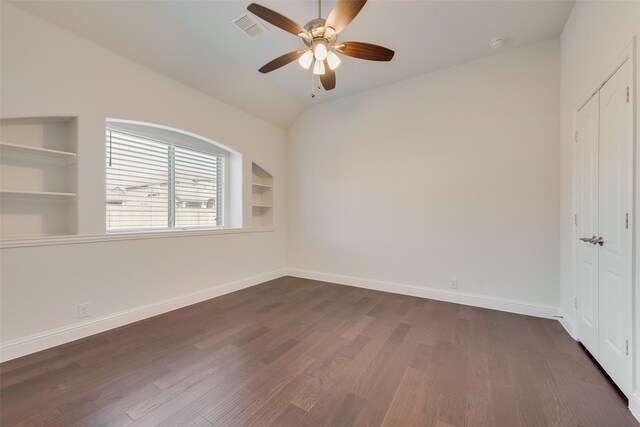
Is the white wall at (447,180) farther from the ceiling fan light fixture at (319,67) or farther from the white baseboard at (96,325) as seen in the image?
the white baseboard at (96,325)

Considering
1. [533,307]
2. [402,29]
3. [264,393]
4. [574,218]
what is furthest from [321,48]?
[533,307]

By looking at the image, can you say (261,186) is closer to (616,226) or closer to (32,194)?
(32,194)

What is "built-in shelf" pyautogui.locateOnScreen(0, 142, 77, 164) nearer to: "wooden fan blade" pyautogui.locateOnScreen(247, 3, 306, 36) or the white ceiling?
the white ceiling

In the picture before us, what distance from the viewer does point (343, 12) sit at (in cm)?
186

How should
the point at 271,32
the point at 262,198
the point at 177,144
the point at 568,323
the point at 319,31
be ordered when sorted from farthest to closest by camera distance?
the point at 262,198
the point at 177,144
the point at 271,32
the point at 568,323
the point at 319,31

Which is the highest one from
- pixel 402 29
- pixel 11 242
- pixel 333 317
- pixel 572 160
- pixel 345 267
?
pixel 402 29

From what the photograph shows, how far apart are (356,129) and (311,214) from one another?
172 centimetres

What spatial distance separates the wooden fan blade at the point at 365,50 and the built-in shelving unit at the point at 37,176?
2734 mm

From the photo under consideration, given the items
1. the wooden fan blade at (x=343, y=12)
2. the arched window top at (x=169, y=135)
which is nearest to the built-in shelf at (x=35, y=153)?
the arched window top at (x=169, y=135)

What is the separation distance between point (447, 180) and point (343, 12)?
8.30 feet

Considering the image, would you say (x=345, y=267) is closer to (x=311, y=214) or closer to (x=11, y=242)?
(x=311, y=214)

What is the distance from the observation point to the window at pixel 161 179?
10.1ft

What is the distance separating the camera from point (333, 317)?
3.04 meters

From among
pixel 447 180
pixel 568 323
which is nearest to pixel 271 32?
pixel 447 180
